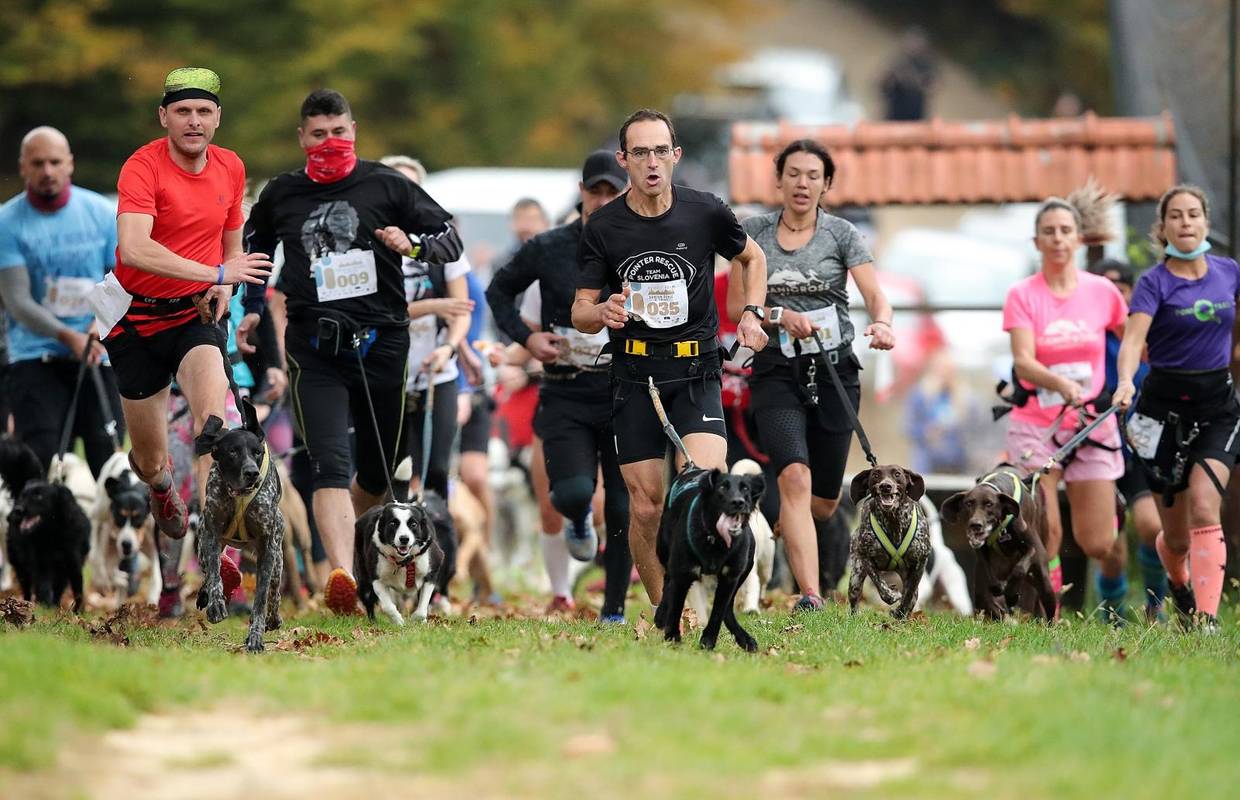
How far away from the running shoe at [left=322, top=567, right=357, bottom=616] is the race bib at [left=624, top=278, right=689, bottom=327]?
2.26 metres

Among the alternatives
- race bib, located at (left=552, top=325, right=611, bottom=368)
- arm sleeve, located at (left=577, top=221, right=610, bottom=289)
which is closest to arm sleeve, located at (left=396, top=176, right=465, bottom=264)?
race bib, located at (left=552, top=325, right=611, bottom=368)

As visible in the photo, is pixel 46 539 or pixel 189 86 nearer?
pixel 189 86

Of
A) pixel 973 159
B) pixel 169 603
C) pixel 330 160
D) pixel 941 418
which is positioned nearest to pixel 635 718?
pixel 330 160

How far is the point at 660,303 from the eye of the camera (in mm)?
8953

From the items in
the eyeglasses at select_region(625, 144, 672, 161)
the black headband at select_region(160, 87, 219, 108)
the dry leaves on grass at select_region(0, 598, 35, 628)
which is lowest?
the dry leaves on grass at select_region(0, 598, 35, 628)

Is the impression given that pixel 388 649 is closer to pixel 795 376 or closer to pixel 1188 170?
pixel 795 376

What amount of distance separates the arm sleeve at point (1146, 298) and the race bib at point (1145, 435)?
2.10ft

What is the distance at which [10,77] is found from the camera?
96.3ft

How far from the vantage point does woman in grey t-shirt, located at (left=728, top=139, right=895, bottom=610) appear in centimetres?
1041

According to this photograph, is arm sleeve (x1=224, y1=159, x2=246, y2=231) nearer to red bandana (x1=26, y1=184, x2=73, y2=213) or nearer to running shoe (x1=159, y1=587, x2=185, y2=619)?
running shoe (x1=159, y1=587, x2=185, y2=619)

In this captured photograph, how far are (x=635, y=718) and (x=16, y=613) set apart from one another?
162 inches

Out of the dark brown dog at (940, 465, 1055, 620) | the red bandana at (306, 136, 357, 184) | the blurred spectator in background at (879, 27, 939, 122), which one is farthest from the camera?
the blurred spectator in background at (879, 27, 939, 122)

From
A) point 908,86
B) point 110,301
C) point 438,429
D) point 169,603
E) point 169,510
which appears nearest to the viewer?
point 110,301

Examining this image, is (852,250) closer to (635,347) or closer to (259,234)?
(635,347)
